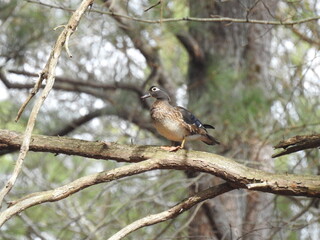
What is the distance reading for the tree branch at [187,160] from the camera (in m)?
2.94

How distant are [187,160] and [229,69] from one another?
3334mm

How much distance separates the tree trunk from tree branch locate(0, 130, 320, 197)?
8.30ft

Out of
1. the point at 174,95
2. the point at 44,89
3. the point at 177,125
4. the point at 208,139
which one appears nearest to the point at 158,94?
the point at 177,125

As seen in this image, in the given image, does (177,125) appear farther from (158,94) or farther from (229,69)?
(229,69)

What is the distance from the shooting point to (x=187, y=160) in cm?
307

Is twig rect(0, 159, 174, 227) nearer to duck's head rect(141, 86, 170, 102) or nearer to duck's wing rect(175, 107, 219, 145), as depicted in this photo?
duck's wing rect(175, 107, 219, 145)

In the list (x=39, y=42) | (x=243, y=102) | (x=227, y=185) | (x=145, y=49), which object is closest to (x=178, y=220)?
(x=243, y=102)

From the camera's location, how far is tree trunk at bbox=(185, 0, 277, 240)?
576cm

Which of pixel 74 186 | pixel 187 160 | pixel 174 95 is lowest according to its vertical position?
pixel 74 186

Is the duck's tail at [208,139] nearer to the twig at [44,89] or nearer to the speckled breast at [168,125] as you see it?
the speckled breast at [168,125]

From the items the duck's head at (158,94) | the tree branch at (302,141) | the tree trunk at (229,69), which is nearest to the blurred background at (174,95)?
the tree trunk at (229,69)

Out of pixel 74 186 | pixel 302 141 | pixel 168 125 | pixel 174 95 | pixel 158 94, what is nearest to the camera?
pixel 74 186

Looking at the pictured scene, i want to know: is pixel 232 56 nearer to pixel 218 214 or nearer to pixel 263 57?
pixel 263 57

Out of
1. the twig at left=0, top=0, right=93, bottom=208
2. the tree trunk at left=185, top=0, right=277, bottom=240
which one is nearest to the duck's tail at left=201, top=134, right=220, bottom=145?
the tree trunk at left=185, top=0, right=277, bottom=240
